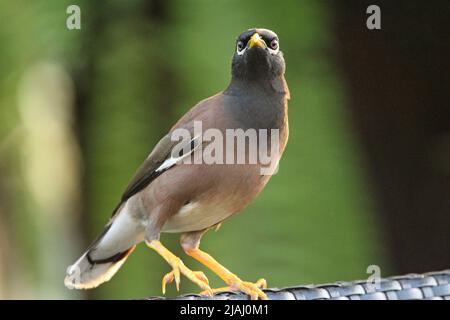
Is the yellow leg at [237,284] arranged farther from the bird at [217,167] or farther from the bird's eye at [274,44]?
the bird's eye at [274,44]

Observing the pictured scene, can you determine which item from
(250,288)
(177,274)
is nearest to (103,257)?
(177,274)

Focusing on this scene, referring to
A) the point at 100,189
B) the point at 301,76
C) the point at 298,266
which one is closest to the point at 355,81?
the point at 301,76

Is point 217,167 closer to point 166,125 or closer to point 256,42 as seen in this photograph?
point 256,42

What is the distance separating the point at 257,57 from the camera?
1.28m

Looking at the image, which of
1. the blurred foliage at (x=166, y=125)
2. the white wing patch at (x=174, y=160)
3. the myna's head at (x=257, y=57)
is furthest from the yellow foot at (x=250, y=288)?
the blurred foliage at (x=166, y=125)

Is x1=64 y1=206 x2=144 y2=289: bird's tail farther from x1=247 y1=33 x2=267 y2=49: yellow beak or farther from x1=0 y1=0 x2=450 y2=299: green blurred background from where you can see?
x1=0 y1=0 x2=450 y2=299: green blurred background

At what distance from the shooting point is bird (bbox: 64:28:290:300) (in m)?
1.25

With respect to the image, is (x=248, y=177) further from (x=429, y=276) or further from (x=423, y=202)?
(x=423, y=202)

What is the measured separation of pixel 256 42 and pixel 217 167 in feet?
0.61

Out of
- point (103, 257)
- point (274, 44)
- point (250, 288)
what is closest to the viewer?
point (250, 288)

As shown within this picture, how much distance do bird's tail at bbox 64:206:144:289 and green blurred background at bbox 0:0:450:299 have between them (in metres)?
0.53

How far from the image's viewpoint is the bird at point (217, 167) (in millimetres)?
1255

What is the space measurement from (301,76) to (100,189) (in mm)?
530

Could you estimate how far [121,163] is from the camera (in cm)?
203
